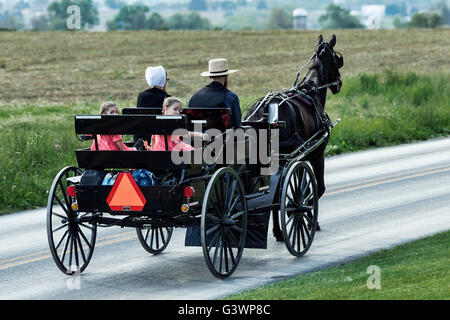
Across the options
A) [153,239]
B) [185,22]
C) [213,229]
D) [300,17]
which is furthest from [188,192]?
[185,22]

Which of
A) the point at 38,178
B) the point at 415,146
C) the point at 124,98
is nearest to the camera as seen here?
the point at 38,178

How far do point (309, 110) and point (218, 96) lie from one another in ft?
7.81

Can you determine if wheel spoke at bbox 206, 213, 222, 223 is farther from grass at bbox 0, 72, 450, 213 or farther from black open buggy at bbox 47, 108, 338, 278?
grass at bbox 0, 72, 450, 213

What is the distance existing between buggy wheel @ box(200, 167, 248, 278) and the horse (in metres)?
1.73

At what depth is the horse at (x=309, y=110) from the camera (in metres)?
10.8

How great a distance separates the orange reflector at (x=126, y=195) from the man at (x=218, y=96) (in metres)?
1.52

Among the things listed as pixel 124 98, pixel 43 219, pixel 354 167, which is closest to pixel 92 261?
pixel 43 219

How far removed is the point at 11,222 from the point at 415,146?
11.2m

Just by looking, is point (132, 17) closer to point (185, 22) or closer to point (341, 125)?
point (185, 22)

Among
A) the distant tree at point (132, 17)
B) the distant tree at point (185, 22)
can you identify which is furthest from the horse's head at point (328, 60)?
the distant tree at point (185, 22)

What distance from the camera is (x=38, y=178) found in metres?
15.1
